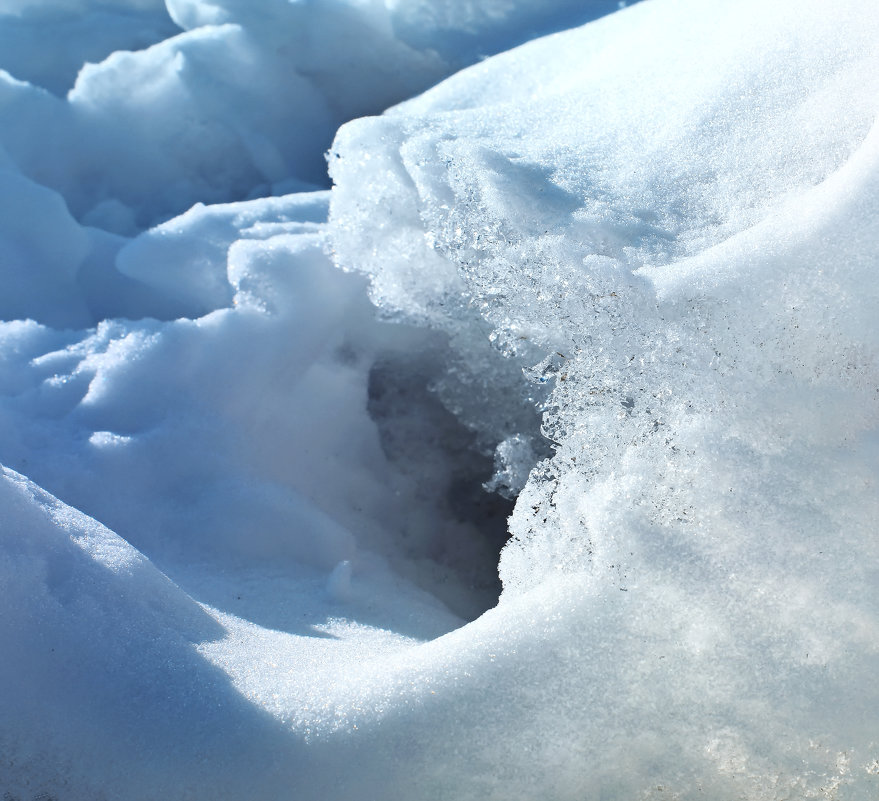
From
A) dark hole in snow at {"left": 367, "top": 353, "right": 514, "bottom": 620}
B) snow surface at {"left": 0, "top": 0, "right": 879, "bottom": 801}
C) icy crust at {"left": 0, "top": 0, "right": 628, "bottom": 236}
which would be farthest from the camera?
icy crust at {"left": 0, "top": 0, "right": 628, "bottom": 236}

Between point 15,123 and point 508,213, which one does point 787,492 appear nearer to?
point 508,213

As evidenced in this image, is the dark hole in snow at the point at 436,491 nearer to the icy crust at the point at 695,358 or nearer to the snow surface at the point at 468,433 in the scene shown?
the snow surface at the point at 468,433

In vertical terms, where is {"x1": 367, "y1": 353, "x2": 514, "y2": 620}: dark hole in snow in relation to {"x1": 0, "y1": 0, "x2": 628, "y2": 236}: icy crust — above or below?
below

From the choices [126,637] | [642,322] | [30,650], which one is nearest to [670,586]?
[642,322]

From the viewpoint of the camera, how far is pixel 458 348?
77.6 inches

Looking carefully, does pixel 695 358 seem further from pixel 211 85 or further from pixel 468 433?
pixel 211 85

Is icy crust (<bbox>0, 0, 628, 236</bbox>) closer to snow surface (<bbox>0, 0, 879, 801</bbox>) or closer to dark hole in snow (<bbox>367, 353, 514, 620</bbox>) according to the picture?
snow surface (<bbox>0, 0, 879, 801</bbox>)

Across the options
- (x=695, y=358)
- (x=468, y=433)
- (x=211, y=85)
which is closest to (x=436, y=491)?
(x=468, y=433)

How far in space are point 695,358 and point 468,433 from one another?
87 centimetres

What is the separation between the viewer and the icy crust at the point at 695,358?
109 centimetres

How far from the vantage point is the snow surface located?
1.07 meters

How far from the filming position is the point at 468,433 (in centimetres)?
209

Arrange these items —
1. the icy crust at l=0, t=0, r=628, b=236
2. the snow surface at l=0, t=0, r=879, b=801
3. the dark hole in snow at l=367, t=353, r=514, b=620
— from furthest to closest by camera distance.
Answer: the icy crust at l=0, t=0, r=628, b=236 < the dark hole in snow at l=367, t=353, r=514, b=620 < the snow surface at l=0, t=0, r=879, b=801

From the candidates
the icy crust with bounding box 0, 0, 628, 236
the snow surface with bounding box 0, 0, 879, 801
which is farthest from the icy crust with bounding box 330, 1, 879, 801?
the icy crust with bounding box 0, 0, 628, 236
